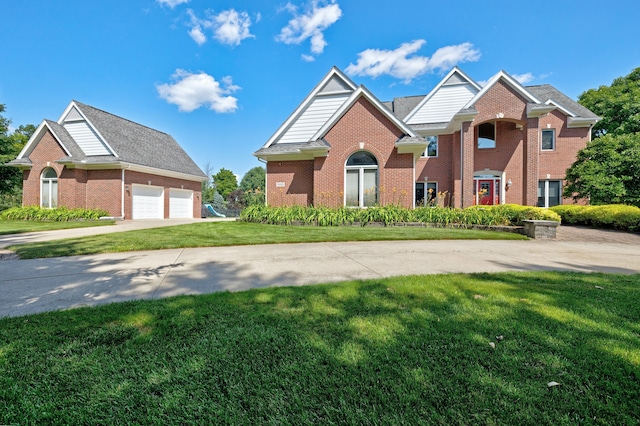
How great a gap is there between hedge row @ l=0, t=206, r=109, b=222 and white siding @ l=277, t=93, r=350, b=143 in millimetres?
11952

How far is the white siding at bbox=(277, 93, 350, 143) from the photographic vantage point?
15133 mm

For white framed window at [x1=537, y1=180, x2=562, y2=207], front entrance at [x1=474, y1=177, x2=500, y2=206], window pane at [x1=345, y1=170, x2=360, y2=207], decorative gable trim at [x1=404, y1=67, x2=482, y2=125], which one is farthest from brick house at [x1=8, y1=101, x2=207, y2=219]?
white framed window at [x1=537, y1=180, x2=562, y2=207]

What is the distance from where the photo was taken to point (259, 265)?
492 centimetres

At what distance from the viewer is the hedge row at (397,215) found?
400 inches

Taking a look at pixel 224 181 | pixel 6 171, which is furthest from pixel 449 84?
pixel 224 181

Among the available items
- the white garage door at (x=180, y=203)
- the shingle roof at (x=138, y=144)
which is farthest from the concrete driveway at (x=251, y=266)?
the white garage door at (x=180, y=203)

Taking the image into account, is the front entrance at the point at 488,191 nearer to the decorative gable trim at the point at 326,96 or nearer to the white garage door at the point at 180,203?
the decorative gable trim at the point at 326,96

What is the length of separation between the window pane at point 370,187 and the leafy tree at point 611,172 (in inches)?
408

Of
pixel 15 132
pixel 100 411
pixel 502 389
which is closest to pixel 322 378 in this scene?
pixel 502 389

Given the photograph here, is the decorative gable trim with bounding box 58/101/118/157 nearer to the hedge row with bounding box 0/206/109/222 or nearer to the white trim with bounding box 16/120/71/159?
the white trim with bounding box 16/120/71/159

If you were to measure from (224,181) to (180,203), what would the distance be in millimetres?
34311

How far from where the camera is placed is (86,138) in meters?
17.8

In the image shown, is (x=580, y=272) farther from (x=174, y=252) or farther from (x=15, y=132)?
(x=15, y=132)

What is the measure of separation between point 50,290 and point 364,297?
399cm
